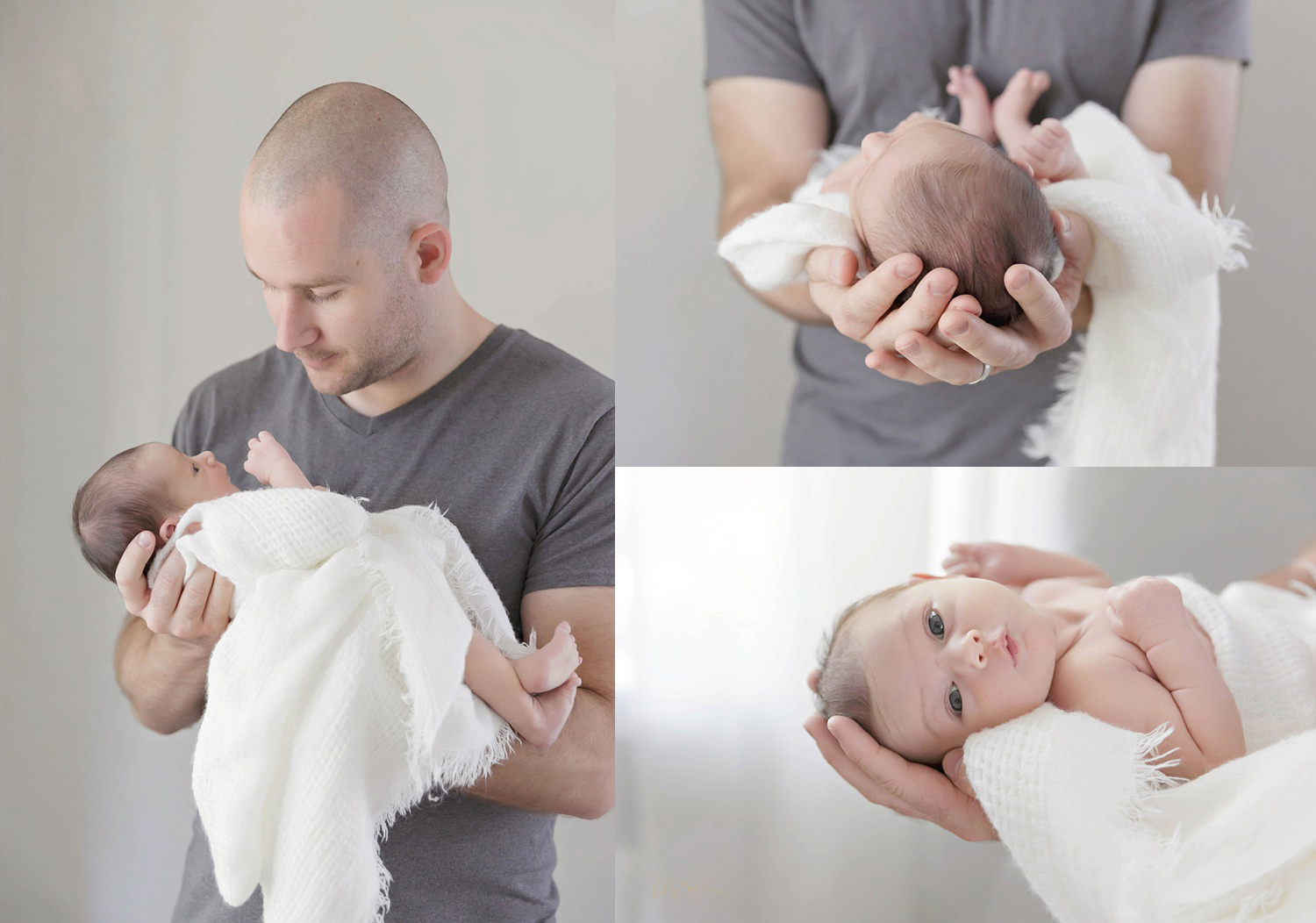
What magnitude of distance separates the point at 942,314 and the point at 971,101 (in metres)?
0.28

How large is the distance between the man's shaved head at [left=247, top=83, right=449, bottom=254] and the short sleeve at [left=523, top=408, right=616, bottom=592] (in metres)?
0.31

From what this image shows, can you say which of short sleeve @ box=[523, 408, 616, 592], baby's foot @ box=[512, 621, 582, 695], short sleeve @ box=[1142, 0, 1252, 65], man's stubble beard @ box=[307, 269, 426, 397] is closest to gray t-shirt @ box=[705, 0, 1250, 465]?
short sleeve @ box=[1142, 0, 1252, 65]

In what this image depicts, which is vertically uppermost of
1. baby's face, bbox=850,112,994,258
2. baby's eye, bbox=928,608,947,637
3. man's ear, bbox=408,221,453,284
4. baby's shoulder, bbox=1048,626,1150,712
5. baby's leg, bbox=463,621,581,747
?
baby's face, bbox=850,112,994,258

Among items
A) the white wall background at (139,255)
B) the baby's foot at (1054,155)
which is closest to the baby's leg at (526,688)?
the white wall background at (139,255)

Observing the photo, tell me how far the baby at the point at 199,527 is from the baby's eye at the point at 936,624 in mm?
367

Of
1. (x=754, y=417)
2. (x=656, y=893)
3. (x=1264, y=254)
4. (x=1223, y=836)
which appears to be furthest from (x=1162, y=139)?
(x=656, y=893)

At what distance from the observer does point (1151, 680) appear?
3.00 ft

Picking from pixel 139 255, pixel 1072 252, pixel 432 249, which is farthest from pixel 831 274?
pixel 139 255

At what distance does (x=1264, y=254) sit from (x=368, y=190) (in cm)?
92

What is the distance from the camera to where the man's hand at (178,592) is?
3.20 feet

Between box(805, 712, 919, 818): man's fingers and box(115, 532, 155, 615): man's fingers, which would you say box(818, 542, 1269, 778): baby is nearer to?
box(805, 712, 919, 818): man's fingers

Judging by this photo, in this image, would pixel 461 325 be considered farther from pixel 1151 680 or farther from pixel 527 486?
pixel 1151 680

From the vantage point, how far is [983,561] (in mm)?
1009

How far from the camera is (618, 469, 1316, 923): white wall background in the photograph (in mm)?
991
